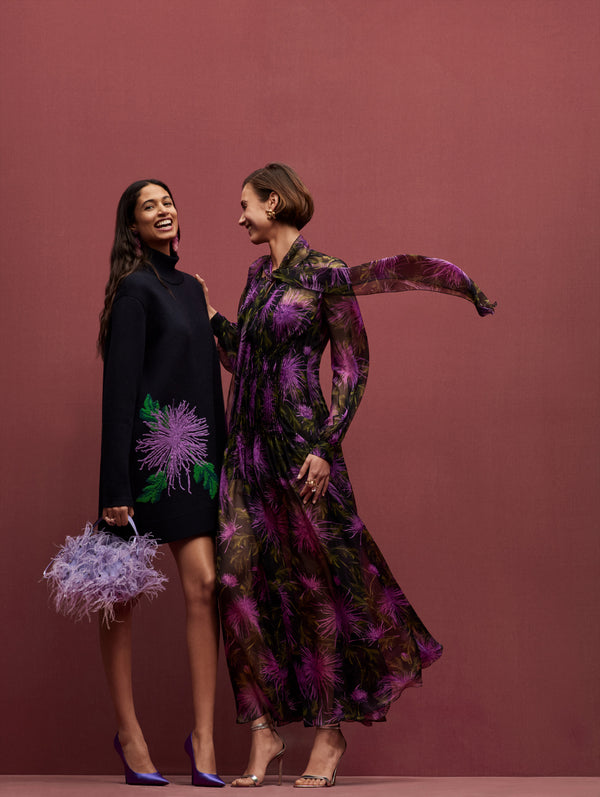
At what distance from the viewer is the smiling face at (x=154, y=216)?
123 inches

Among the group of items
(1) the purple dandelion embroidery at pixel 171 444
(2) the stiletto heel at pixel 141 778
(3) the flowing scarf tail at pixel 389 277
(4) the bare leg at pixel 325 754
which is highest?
(3) the flowing scarf tail at pixel 389 277

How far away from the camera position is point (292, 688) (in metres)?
3.00

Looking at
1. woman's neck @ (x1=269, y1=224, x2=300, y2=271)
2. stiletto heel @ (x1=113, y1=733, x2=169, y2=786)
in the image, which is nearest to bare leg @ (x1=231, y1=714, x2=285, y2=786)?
stiletto heel @ (x1=113, y1=733, x2=169, y2=786)

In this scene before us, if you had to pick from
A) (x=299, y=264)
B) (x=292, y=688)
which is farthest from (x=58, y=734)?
(x=299, y=264)

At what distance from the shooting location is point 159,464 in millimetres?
2982

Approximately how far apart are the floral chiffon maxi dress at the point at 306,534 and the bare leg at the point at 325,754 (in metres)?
0.05

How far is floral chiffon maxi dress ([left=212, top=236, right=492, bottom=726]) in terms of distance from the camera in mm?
2938

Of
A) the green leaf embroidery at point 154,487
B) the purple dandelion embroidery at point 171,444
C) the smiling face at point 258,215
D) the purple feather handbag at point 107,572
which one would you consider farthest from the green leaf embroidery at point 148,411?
the smiling face at point 258,215

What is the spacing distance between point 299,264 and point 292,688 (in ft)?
3.76

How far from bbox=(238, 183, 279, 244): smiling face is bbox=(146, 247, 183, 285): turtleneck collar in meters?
0.23

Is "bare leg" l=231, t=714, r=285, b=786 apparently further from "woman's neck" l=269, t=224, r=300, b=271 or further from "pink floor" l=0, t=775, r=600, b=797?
"woman's neck" l=269, t=224, r=300, b=271

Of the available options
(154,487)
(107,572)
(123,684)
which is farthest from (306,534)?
(123,684)

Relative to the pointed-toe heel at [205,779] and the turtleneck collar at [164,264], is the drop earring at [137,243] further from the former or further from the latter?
the pointed-toe heel at [205,779]

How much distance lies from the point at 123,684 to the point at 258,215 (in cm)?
133
